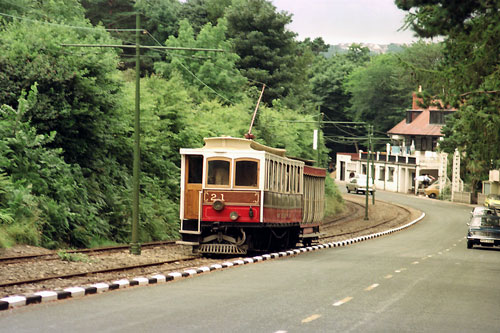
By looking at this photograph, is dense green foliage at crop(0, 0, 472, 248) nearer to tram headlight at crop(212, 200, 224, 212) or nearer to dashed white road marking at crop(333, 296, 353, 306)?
tram headlight at crop(212, 200, 224, 212)

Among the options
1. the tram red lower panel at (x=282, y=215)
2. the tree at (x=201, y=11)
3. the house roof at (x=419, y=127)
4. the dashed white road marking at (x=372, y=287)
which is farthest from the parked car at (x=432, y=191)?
the dashed white road marking at (x=372, y=287)

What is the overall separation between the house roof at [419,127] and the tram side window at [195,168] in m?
76.0

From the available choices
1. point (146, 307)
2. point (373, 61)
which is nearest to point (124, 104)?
point (146, 307)

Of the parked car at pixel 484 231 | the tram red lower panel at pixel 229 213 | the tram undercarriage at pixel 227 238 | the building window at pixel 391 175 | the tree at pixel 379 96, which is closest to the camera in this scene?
the tram red lower panel at pixel 229 213

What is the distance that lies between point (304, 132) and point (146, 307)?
2143 inches

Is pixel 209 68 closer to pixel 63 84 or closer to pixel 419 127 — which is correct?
pixel 63 84

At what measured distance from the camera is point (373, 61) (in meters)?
129

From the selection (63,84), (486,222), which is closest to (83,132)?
(63,84)

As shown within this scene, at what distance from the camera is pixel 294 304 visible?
1400cm

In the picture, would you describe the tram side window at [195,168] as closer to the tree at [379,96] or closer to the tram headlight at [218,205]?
the tram headlight at [218,205]

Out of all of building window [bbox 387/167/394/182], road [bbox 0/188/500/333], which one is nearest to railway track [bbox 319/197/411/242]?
road [bbox 0/188/500/333]

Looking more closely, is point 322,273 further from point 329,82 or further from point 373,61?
point 373,61

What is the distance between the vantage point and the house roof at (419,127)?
328 ft

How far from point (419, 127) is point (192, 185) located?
80077 millimetres
